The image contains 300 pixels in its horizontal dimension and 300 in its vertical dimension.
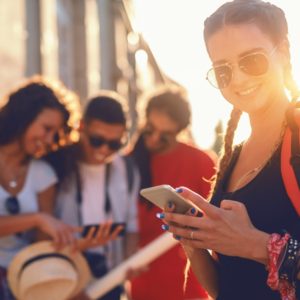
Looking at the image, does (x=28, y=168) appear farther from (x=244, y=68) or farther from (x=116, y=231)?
(x=244, y=68)

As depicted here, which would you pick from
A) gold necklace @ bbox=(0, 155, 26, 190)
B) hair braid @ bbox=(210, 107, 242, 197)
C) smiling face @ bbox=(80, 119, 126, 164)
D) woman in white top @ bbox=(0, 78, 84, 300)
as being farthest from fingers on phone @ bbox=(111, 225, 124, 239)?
hair braid @ bbox=(210, 107, 242, 197)

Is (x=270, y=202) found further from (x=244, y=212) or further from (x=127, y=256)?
(x=127, y=256)

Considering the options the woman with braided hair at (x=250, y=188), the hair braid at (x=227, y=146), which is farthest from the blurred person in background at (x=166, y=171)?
the woman with braided hair at (x=250, y=188)

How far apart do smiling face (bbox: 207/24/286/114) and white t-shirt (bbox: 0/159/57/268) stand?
6.80 ft

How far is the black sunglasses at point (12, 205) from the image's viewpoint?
375 centimetres

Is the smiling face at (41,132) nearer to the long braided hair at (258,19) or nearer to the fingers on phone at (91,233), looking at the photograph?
the fingers on phone at (91,233)

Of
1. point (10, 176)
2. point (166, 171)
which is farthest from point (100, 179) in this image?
point (10, 176)

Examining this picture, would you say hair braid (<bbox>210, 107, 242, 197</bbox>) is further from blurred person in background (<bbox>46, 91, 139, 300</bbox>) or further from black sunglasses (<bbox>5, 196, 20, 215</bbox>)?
blurred person in background (<bbox>46, 91, 139, 300</bbox>)

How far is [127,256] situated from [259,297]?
2.83 metres

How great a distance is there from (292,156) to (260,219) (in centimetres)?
17

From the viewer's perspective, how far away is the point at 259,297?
5.91 ft

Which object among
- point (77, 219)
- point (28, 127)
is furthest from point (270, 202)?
point (77, 219)

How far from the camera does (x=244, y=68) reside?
1876 mm

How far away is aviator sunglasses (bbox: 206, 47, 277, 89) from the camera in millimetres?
1848
